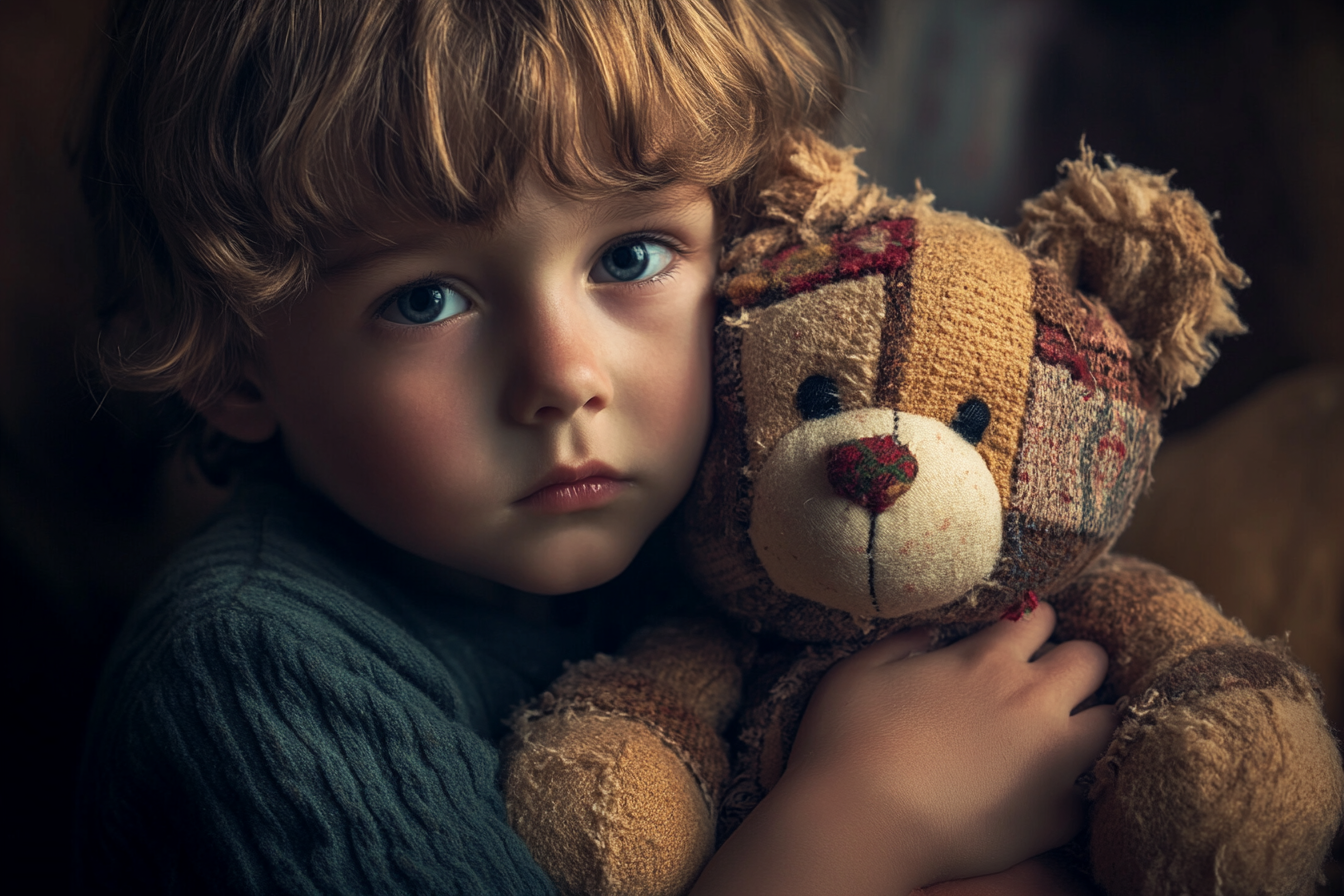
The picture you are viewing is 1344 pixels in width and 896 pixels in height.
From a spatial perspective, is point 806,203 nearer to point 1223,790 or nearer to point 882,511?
point 882,511

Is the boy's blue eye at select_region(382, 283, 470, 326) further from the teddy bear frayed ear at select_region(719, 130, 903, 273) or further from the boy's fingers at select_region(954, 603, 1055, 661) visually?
the boy's fingers at select_region(954, 603, 1055, 661)

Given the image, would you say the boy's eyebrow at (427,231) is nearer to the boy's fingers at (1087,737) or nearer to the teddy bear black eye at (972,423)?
the teddy bear black eye at (972,423)

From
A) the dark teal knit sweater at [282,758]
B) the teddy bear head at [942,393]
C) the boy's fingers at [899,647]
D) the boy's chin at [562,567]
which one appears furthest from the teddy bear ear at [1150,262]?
the dark teal knit sweater at [282,758]

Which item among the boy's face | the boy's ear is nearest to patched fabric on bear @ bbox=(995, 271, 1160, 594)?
the boy's face

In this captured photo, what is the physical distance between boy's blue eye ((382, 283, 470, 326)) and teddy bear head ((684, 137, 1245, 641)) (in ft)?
0.58

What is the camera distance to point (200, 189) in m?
0.57

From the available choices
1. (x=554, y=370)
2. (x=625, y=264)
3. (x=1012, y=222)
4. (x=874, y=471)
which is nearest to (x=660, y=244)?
(x=625, y=264)

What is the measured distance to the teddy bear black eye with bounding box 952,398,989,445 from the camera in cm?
52

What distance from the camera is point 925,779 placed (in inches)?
22.0

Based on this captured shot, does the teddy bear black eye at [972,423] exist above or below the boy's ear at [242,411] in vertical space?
above

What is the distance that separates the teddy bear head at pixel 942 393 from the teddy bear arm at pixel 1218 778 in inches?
3.6

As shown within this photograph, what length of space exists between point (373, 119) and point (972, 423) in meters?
0.39

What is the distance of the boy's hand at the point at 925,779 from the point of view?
534mm

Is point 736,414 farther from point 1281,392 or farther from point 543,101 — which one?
point 1281,392
